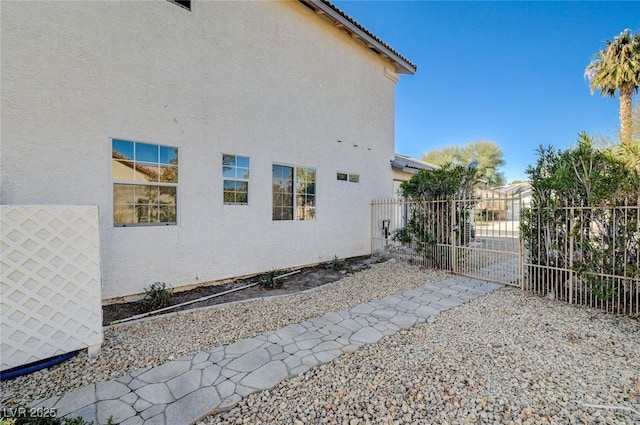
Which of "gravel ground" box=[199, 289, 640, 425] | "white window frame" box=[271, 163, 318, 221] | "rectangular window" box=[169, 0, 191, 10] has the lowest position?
"gravel ground" box=[199, 289, 640, 425]

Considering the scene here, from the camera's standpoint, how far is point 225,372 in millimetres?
3207

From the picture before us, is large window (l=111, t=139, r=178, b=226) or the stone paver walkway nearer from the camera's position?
the stone paver walkway

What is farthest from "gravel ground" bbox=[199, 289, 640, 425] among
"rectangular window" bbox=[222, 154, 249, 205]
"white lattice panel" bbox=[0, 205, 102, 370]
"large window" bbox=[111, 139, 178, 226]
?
"rectangular window" bbox=[222, 154, 249, 205]

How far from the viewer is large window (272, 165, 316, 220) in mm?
8031

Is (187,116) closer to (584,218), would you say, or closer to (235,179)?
(235,179)

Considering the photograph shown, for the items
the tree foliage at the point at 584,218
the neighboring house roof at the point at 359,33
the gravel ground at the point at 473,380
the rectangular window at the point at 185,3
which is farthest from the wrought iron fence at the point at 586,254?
the rectangular window at the point at 185,3

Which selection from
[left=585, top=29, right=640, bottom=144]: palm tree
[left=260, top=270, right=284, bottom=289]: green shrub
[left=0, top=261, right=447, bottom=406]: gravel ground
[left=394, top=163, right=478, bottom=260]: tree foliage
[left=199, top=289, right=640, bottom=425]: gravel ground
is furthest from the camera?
[left=585, top=29, right=640, bottom=144]: palm tree

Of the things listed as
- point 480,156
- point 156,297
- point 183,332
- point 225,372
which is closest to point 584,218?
point 225,372

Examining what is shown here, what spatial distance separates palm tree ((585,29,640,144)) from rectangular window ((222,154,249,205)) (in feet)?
63.3

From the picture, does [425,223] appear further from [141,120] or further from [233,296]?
[141,120]

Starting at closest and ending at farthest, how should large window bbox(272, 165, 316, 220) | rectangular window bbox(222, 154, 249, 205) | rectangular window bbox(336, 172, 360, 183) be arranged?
rectangular window bbox(222, 154, 249, 205), large window bbox(272, 165, 316, 220), rectangular window bbox(336, 172, 360, 183)

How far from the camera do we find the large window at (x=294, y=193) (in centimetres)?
803

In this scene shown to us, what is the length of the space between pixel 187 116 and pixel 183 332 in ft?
15.2

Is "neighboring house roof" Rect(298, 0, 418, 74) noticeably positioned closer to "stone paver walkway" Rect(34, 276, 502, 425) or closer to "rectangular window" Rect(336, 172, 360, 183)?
"rectangular window" Rect(336, 172, 360, 183)
